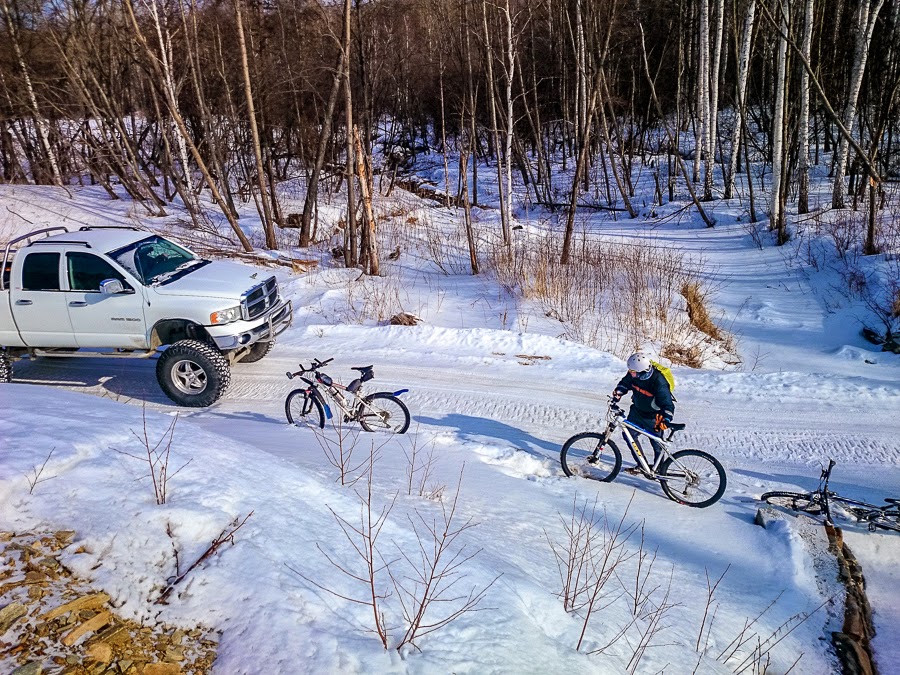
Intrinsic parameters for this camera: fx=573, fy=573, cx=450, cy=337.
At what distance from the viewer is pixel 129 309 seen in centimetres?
786

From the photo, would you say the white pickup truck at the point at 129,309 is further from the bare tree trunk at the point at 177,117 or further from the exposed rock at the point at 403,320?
the bare tree trunk at the point at 177,117

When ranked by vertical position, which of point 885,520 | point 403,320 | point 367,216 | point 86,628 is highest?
point 367,216

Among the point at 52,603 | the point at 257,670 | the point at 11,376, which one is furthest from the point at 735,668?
the point at 11,376

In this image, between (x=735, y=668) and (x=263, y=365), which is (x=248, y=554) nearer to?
(x=735, y=668)

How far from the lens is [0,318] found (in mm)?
8125

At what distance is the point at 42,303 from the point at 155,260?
1593 millimetres

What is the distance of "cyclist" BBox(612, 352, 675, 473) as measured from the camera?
5.96 metres

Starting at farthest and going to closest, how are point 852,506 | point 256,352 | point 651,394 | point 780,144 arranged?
1. point 780,144
2. point 256,352
3. point 651,394
4. point 852,506

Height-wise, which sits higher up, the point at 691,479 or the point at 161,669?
the point at 161,669

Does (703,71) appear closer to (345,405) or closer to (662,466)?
(662,466)

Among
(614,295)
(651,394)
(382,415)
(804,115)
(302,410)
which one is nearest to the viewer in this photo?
(651,394)

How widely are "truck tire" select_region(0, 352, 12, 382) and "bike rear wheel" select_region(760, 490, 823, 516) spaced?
9.81 meters

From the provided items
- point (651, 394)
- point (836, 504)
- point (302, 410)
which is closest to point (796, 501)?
point (836, 504)

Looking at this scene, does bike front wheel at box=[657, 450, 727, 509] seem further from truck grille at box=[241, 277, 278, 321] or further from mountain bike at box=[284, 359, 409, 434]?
truck grille at box=[241, 277, 278, 321]
